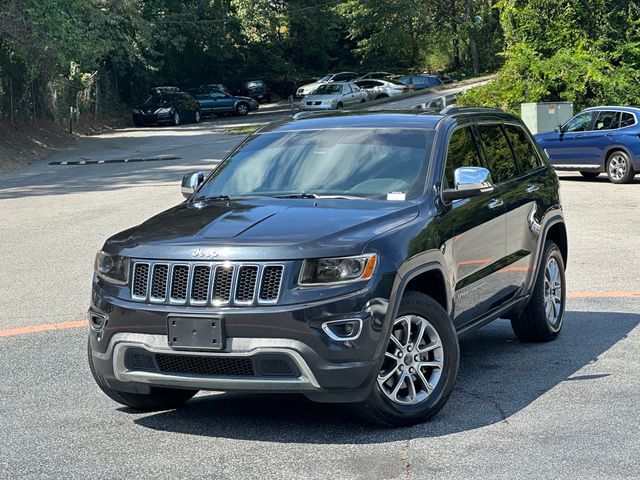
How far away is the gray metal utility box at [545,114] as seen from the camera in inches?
1232

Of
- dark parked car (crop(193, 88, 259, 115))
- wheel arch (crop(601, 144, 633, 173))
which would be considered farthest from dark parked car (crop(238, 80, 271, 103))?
wheel arch (crop(601, 144, 633, 173))

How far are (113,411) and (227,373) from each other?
4.12 feet

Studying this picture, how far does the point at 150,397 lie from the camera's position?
6547 mm

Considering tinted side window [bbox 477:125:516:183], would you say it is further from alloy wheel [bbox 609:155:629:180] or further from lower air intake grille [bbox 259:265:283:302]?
alloy wheel [bbox 609:155:629:180]

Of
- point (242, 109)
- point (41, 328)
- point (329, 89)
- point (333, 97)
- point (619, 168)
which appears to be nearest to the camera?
point (41, 328)

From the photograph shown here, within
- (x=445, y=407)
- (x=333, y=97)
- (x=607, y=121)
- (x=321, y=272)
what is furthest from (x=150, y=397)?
(x=333, y=97)

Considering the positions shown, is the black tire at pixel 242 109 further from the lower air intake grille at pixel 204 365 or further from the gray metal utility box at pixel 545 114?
the lower air intake grille at pixel 204 365

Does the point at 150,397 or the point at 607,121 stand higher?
the point at 150,397

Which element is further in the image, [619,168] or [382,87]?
[382,87]

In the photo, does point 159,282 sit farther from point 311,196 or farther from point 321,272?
point 311,196

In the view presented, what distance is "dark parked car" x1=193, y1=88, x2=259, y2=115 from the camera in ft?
184

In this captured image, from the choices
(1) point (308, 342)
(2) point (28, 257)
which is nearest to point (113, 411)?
(1) point (308, 342)

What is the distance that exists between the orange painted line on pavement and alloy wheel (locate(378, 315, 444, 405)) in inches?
167

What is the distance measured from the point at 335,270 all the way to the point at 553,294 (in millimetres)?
3403
